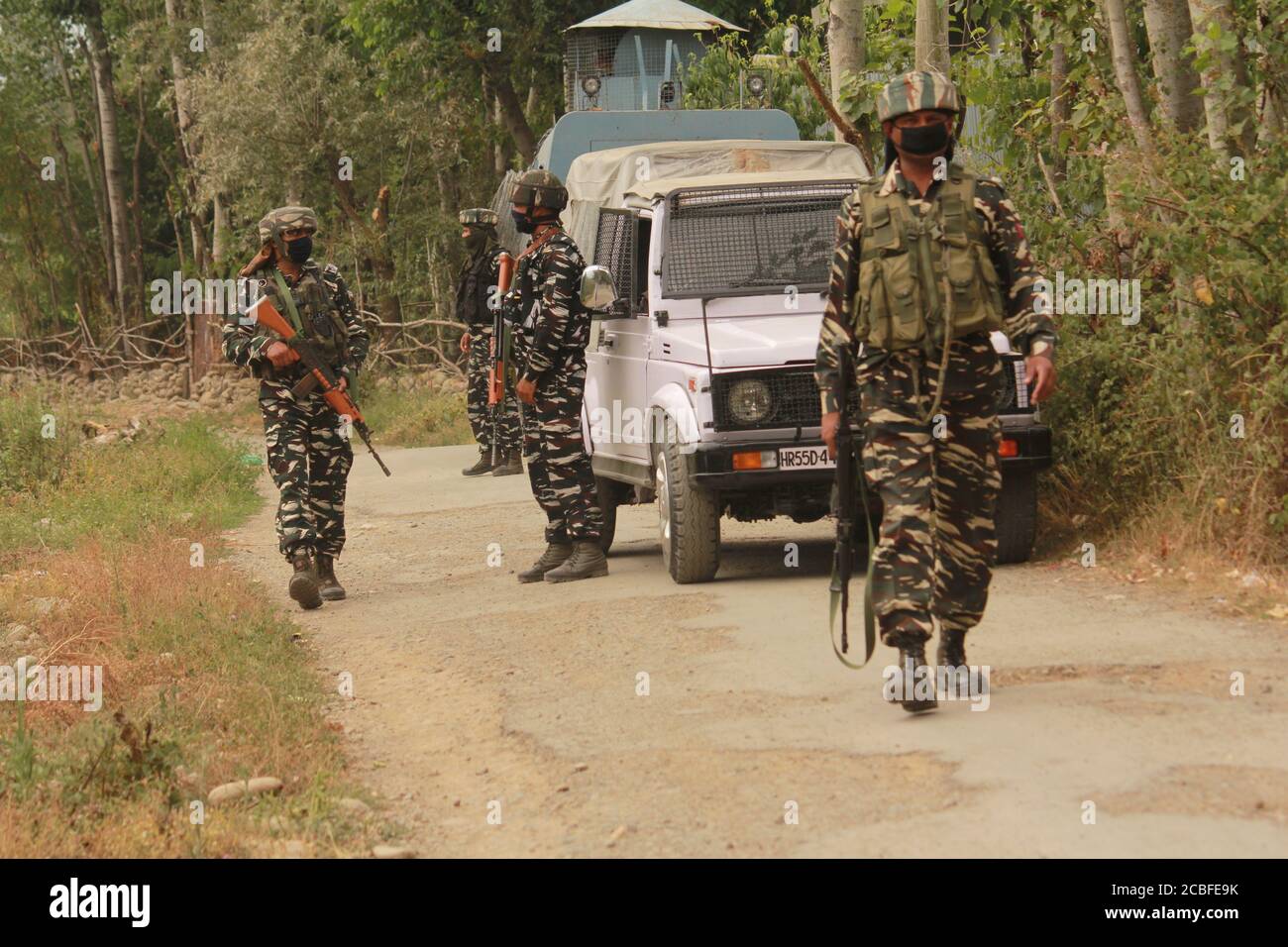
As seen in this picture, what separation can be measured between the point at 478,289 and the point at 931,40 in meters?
4.61

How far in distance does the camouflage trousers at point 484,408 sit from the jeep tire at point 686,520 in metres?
6.36

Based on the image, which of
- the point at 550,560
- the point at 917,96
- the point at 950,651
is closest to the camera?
the point at 917,96

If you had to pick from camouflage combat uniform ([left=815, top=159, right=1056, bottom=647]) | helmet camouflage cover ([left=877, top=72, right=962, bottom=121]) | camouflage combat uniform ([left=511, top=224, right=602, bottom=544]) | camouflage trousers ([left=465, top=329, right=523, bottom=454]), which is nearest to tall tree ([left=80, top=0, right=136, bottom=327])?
camouflage trousers ([left=465, top=329, right=523, bottom=454])

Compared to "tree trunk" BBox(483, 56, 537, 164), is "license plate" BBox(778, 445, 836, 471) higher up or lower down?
lower down

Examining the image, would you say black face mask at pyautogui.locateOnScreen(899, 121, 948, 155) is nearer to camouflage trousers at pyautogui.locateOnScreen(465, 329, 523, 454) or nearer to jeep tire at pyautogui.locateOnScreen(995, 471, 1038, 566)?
jeep tire at pyautogui.locateOnScreen(995, 471, 1038, 566)

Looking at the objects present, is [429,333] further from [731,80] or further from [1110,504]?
[1110,504]

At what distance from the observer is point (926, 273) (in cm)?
593

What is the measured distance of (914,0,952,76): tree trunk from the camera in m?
12.4

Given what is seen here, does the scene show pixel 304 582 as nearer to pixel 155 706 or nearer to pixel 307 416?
pixel 307 416

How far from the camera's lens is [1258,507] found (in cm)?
831

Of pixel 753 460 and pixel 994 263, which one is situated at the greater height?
pixel 994 263

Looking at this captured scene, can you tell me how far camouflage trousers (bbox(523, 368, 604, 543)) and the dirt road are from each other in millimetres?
406

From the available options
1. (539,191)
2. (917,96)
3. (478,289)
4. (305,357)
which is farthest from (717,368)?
(478,289)
